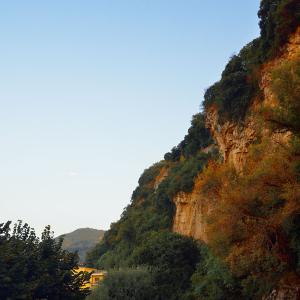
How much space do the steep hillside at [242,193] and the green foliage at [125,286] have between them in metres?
1.15

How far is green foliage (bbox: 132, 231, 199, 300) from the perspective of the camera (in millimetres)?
34969

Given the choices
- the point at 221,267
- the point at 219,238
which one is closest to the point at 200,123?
the point at 221,267

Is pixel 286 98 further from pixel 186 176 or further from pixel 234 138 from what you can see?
pixel 186 176

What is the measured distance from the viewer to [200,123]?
51281 mm

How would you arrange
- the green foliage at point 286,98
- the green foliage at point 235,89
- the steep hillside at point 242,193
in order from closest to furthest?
1. the green foliage at point 286,98
2. the steep hillside at point 242,193
3. the green foliage at point 235,89

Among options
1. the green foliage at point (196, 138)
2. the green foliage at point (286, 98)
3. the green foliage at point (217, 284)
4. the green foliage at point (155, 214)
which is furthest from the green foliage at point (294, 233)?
the green foliage at point (196, 138)

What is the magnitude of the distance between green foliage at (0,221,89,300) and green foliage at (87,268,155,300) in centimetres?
331

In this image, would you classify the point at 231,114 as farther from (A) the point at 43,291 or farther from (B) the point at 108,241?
(B) the point at 108,241

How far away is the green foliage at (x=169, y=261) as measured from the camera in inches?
1377

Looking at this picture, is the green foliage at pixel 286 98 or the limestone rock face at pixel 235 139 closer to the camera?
the green foliage at pixel 286 98

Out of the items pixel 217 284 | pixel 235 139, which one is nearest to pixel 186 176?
pixel 235 139

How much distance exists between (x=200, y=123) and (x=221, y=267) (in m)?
26.6

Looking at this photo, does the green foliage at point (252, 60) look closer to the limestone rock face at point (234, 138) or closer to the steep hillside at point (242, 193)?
the steep hillside at point (242, 193)

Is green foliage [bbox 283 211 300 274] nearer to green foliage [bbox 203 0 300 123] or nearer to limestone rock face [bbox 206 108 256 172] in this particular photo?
limestone rock face [bbox 206 108 256 172]
